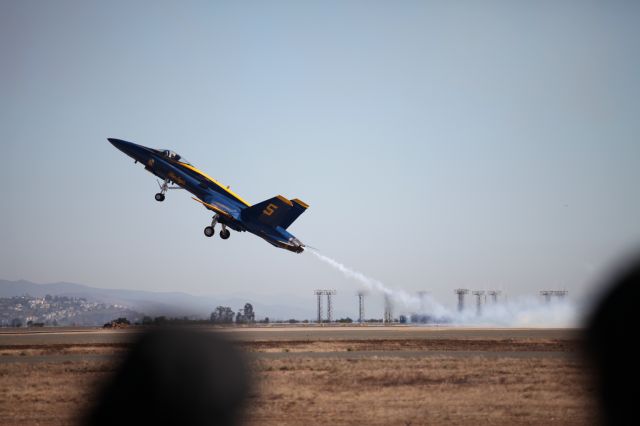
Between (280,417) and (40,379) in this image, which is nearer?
(280,417)

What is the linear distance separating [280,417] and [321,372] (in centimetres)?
985

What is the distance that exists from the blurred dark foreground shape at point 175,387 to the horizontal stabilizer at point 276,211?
4932cm

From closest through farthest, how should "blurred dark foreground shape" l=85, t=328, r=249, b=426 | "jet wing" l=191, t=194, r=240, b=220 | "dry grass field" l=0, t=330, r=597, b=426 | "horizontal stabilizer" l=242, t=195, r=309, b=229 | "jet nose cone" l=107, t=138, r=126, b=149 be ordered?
"blurred dark foreground shape" l=85, t=328, r=249, b=426, "dry grass field" l=0, t=330, r=597, b=426, "horizontal stabilizer" l=242, t=195, r=309, b=229, "jet wing" l=191, t=194, r=240, b=220, "jet nose cone" l=107, t=138, r=126, b=149

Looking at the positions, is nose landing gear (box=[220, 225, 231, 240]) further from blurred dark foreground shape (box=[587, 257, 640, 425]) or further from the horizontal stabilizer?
blurred dark foreground shape (box=[587, 257, 640, 425])

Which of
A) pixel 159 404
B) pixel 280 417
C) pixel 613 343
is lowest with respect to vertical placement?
pixel 280 417

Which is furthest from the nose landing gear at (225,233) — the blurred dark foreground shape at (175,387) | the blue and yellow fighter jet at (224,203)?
the blurred dark foreground shape at (175,387)

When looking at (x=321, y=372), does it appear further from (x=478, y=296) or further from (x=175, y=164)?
(x=478, y=296)

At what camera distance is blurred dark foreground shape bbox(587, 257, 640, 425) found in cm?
397

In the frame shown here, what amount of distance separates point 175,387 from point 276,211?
4999 cm

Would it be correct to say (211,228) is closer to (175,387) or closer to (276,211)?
(276,211)

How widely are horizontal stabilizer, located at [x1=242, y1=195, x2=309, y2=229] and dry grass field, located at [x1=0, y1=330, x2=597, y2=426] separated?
15236 millimetres

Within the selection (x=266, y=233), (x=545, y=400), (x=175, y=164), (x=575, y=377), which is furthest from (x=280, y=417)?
(x=175, y=164)

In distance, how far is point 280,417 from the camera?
2009 centimetres

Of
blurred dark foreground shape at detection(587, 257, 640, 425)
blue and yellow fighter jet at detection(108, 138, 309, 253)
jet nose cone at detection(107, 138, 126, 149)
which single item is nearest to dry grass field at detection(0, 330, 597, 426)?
blurred dark foreground shape at detection(587, 257, 640, 425)
